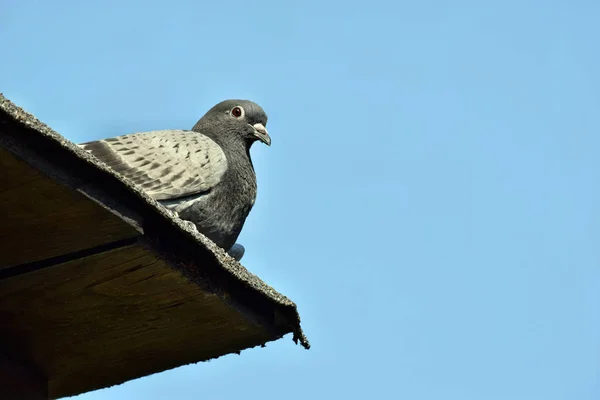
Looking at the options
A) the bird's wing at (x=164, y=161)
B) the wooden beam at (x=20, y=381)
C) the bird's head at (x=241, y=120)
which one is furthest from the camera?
the bird's head at (x=241, y=120)

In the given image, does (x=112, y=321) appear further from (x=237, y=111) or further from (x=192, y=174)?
(x=237, y=111)

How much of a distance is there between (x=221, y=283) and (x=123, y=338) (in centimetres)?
67

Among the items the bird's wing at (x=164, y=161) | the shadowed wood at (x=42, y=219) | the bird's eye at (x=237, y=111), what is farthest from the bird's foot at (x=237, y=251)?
the shadowed wood at (x=42, y=219)

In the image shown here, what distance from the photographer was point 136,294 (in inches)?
206

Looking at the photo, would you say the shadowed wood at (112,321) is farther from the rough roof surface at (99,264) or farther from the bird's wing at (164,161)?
the bird's wing at (164,161)

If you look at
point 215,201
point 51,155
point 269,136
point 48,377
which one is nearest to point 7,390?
point 48,377

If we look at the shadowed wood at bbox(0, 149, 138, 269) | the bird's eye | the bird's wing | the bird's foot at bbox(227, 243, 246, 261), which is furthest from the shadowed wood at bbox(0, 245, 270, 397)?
the bird's eye

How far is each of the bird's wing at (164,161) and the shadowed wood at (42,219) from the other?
2428 mm

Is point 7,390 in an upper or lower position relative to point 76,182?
lower

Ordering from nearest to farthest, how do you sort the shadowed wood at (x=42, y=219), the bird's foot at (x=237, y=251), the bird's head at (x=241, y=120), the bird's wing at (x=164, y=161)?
the shadowed wood at (x=42, y=219) < the bird's wing at (x=164, y=161) < the bird's foot at (x=237, y=251) < the bird's head at (x=241, y=120)

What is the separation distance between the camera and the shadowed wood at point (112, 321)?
5.05 m

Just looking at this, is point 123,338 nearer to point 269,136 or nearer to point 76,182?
point 76,182

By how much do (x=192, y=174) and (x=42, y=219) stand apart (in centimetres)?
303

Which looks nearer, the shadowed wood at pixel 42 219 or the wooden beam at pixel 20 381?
the shadowed wood at pixel 42 219
